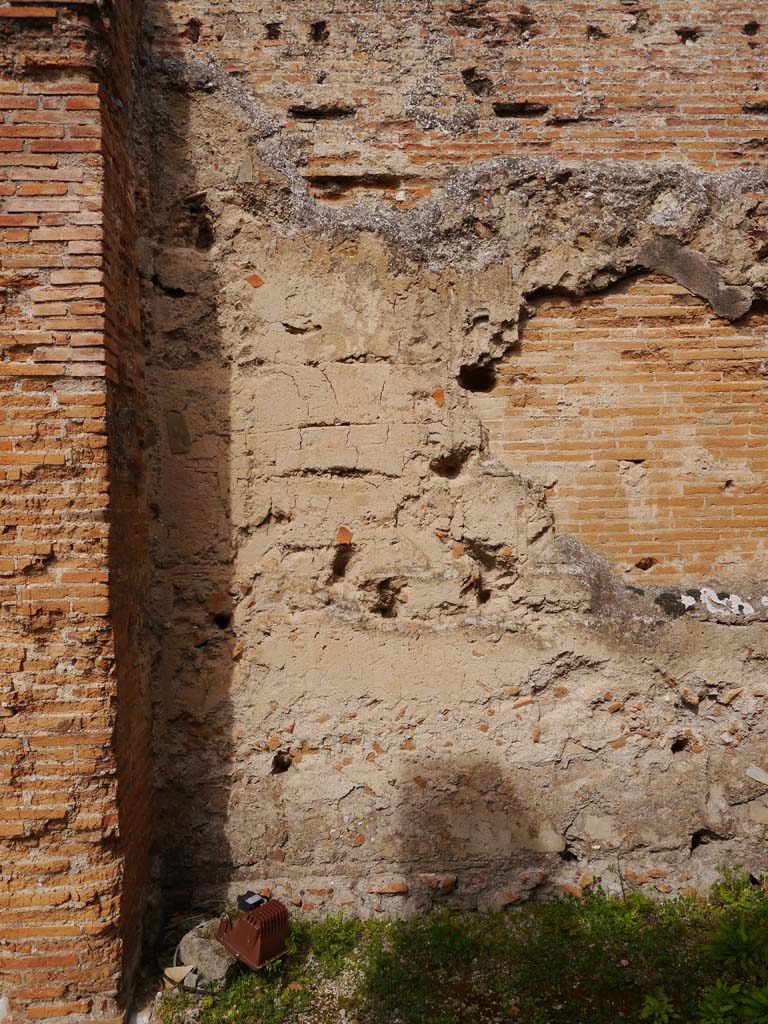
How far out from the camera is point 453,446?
346 centimetres

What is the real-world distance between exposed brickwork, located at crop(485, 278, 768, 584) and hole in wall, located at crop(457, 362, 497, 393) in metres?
0.06

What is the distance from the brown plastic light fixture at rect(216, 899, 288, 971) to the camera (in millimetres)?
2939

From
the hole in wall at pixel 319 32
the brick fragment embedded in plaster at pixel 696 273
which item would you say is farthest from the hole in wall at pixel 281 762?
the hole in wall at pixel 319 32

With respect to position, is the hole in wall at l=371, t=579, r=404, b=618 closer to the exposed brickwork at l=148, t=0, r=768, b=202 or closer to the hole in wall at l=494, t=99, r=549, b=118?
the exposed brickwork at l=148, t=0, r=768, b=202

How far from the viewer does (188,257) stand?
345cm

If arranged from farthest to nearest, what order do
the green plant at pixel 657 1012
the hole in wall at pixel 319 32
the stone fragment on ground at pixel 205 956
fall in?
the hole in wall at pixel 319 32
the stone fragment on ground at pixel 205 956
the green plant at pixel 657 1012

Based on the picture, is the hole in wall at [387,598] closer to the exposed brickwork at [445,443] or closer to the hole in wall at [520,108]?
the exposed brickwork at [445,443]

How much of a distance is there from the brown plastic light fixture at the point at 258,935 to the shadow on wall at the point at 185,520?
0.41 m

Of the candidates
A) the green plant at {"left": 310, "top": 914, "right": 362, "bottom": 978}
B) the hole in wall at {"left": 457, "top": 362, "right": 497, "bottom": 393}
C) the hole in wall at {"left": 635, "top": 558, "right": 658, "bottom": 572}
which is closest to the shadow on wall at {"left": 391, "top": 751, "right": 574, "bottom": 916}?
the green plant at {"left": 310, "top": 914, "right": 362, "bottom": 978}

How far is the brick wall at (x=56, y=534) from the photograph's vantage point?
2674mm

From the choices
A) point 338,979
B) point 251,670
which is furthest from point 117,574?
point 338,979

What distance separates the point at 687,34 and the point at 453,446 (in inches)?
102

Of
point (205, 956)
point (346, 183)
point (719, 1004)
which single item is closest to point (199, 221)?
point (346, 183)

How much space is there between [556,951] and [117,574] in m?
2.64
